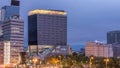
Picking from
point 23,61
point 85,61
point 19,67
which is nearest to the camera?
point 23,61

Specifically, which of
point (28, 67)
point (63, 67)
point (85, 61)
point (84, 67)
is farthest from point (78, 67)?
point (85, 61)

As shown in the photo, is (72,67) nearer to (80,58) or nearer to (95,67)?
(95,67)

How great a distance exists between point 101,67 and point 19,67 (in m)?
27.1

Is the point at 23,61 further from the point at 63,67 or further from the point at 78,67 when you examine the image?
the point at 78,67

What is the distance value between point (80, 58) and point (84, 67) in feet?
116

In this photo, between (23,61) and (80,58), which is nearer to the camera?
(23,61)

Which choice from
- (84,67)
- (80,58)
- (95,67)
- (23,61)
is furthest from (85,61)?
(23,61)

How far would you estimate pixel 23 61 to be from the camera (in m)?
108

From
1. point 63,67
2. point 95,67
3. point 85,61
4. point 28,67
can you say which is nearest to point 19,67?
point 28,67

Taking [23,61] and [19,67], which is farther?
[19,67]

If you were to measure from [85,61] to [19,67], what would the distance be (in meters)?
40.8

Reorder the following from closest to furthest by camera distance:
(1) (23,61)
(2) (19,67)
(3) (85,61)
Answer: (1) (23,61)
(2) (19,67)
(3) (85,61)

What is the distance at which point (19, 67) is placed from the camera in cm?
11825

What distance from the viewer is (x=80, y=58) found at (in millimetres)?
157250
